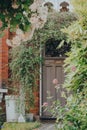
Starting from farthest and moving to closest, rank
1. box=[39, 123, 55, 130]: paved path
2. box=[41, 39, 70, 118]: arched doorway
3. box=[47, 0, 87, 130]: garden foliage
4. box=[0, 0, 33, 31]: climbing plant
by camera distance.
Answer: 1. box=[41, 39, 70, 118]: arched doorway
2. box=[39, 123, 55, 130]: paved path
3. box=[47, 0, 87, 130]: garden foliage
4. box=[0, 0, 33, 31]: climbing plant

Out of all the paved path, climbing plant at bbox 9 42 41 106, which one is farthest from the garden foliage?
climbing plant at bbox 9 42 41 106

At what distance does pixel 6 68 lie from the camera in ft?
30.0

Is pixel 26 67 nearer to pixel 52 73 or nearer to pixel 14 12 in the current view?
pixel 52 73

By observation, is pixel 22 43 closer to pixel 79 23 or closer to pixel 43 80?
pixel 43 80

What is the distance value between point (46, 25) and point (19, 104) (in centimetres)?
194

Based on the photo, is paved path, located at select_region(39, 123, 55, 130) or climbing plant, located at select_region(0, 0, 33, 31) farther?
paved path, located at select_region(39, 123, 55, 130)

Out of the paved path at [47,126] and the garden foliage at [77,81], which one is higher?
the garden foliage at [77,81]

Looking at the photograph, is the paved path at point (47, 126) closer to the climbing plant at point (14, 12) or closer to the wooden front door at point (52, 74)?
the wooden front door at point (52, 74)

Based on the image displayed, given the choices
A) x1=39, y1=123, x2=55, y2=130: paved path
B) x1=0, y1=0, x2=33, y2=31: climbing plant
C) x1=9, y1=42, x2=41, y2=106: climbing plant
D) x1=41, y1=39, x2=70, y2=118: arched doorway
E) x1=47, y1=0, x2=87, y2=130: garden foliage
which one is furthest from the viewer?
x1=41, y1=39, x2=70, y2=118: arched doorway

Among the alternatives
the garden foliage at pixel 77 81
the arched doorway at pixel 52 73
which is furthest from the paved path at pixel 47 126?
the garden foliage at pixel 77 81

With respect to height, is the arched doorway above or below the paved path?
above

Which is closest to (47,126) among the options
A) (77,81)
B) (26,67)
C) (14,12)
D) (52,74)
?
(26,67)

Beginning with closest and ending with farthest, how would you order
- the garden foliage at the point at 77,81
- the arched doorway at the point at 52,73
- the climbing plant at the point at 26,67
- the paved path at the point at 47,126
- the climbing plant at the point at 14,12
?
the climbing plant at the point at 14,12, the garden foliage at the point at 77,81, the paved path at the point at 47,126, the climbing plant at the point at 26,67, the arched doorway at the point at 52,73

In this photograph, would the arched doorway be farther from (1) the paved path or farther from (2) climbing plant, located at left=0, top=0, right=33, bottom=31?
(2) climbing plant, located at left=0, top=0, right=33, bottom=31
